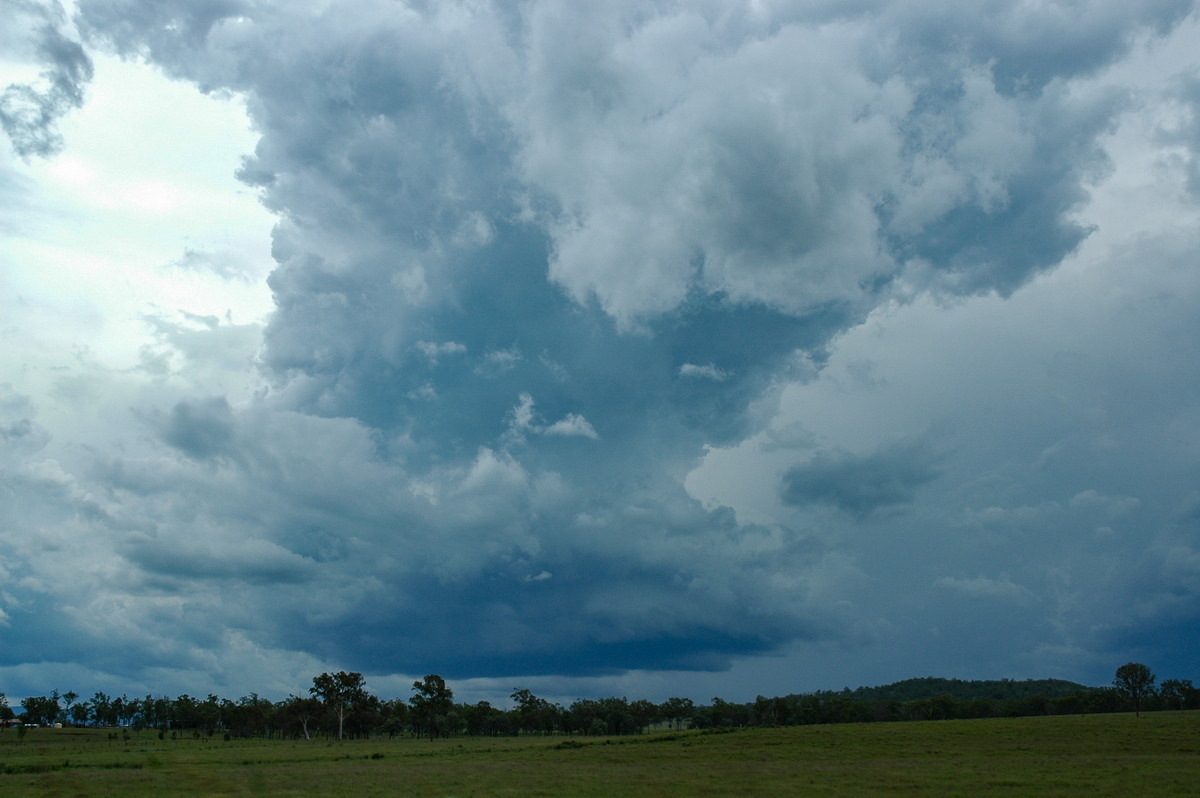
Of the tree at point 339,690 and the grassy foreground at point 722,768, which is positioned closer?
the grassy foreground at point 722,768

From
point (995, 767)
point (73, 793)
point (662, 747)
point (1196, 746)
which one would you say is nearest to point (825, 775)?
point (995, 767)

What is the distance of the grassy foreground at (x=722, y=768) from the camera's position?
54156 mm

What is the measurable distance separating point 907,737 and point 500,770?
54414 millimetres

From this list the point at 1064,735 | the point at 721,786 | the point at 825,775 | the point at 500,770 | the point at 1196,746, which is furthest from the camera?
the point at 1064,735

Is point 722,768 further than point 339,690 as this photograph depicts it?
No

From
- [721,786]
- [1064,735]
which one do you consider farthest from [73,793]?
[1064,735]

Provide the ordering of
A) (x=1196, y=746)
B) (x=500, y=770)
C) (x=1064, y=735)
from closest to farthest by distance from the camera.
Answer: (x=500, y=770) → (x=1196, y=746) → (x=1064, y=735)

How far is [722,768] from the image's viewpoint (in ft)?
227

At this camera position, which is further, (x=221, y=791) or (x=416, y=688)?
(x=416, y=688)

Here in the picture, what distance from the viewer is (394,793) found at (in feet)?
177

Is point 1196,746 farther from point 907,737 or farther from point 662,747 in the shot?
point 662,747

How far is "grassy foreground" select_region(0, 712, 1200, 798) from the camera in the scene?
54.2 m

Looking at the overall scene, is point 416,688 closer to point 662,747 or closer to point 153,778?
point 662,747

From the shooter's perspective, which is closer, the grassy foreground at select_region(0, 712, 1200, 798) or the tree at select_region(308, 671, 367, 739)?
the grassy foreground at select_region(0, 712, 1200, 798)
